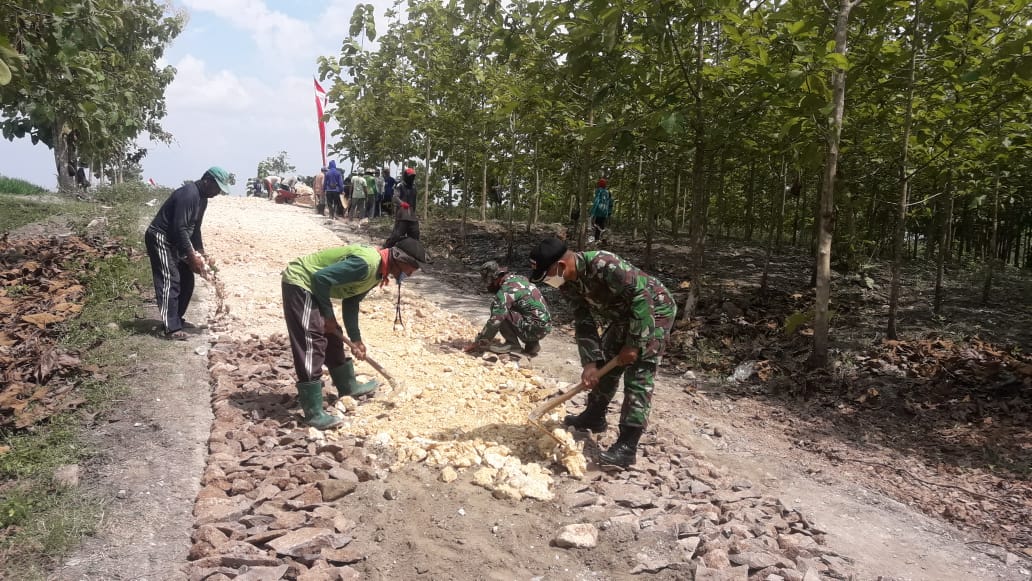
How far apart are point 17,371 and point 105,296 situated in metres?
2.62

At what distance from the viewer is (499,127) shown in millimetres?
13703

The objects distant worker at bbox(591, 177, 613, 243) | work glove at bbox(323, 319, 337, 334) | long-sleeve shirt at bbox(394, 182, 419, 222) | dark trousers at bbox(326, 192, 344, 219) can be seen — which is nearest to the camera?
work glove at bbox(323, 319, 337, 334)

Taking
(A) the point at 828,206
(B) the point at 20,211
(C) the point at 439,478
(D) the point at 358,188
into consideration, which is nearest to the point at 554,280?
(C) the point at 439,478

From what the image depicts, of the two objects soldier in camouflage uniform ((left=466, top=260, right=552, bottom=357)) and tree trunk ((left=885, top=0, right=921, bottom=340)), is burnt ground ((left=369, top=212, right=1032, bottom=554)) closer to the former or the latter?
tree trunk ((left=885, top=0, right=921, bottom=340))

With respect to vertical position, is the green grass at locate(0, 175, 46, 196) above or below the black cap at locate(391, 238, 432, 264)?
above

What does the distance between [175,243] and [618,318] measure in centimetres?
462

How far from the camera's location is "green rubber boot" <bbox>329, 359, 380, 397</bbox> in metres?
4.99

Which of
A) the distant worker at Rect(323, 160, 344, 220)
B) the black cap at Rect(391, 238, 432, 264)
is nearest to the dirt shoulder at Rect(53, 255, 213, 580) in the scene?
the black cap at Rect(391, 238, 432, 264)

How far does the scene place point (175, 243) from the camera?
20.1 ft

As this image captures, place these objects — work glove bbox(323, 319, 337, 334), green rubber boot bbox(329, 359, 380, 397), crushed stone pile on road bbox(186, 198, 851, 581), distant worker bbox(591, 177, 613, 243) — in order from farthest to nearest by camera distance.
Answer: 1. distant worker bbox(591, 177, 613, 243)
2. green rubber boot bbox(329, 359, 380, 397)
3. work glove bbox(323, 319, 337, 334)
4. crushed stone pile on road bbox(186, 198, 851, 581)

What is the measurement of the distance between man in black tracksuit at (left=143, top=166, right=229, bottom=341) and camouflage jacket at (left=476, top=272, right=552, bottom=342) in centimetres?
299

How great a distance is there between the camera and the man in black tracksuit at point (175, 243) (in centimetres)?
607

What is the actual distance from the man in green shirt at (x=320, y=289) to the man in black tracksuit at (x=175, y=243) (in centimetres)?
237

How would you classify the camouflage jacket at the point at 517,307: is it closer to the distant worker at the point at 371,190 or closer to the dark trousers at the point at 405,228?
the dark trousers at the point at 405,228
